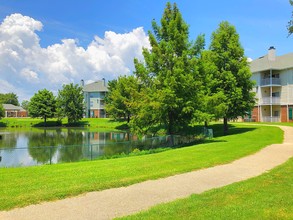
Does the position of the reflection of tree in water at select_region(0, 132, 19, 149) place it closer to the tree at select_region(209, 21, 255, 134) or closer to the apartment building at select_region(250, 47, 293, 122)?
the tree at select_region(209, 21, 255, 134)

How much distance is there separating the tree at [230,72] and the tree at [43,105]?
5676 centimetres

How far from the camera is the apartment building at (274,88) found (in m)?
51.4

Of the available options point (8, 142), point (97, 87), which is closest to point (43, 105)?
point (97, 87)

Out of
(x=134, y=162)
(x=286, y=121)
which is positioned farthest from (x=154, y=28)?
(x=286, y=121)

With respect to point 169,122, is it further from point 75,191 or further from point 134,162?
point 75,191

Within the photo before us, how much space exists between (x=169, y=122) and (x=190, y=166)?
14438 mm

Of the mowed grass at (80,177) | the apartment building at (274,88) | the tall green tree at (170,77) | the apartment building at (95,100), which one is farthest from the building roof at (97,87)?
the mowed grass at (80,177)

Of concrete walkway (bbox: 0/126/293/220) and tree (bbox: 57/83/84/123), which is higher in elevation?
tree (bbox: 57/83/84/123)

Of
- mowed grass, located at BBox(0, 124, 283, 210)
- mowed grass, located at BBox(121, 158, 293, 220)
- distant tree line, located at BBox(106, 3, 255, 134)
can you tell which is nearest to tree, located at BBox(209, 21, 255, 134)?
distant tree line, located at BBox(106, 3, 255, 134)

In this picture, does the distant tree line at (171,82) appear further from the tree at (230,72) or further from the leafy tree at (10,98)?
the leafy tree at (10,98)

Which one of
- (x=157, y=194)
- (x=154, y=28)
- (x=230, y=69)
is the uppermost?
(x=154, y=28)

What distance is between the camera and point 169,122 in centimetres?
2767

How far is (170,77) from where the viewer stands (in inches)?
962

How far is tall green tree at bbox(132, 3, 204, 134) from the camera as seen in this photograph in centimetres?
2461
